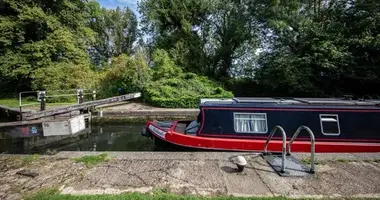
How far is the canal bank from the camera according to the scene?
2.59 metres

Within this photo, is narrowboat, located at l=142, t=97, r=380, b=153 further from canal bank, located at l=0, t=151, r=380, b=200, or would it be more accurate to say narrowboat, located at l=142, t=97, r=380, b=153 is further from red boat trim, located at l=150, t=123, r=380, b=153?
canal bank, located at l=0, t=151, r=380, b=200

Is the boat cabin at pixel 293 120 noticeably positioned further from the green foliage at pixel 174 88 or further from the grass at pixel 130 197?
the green foliage at pixel 174 88

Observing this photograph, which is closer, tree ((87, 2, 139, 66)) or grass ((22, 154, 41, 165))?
grass ((22, 154, 41, 165))

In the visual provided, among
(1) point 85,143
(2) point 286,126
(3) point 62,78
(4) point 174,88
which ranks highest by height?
(3) point 62,78

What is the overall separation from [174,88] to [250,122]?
8.40 metres

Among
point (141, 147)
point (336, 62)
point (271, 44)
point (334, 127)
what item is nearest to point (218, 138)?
point (334, 127)

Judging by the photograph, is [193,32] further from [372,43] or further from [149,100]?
[372,43]

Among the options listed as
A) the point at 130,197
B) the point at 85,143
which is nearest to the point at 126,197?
the point at 130,197

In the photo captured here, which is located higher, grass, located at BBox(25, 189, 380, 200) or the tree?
the tree

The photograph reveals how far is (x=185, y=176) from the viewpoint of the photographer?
294 centimetres

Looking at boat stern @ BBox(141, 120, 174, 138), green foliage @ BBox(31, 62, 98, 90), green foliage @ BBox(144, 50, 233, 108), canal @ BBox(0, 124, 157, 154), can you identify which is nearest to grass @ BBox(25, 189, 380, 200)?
boat stern @ BBox(141, 120, 174, 138)

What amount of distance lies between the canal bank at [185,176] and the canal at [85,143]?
334 cm

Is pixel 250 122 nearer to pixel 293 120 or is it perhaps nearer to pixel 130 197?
pixel 293 120

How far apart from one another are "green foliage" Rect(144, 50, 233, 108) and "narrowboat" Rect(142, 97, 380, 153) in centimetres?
646
